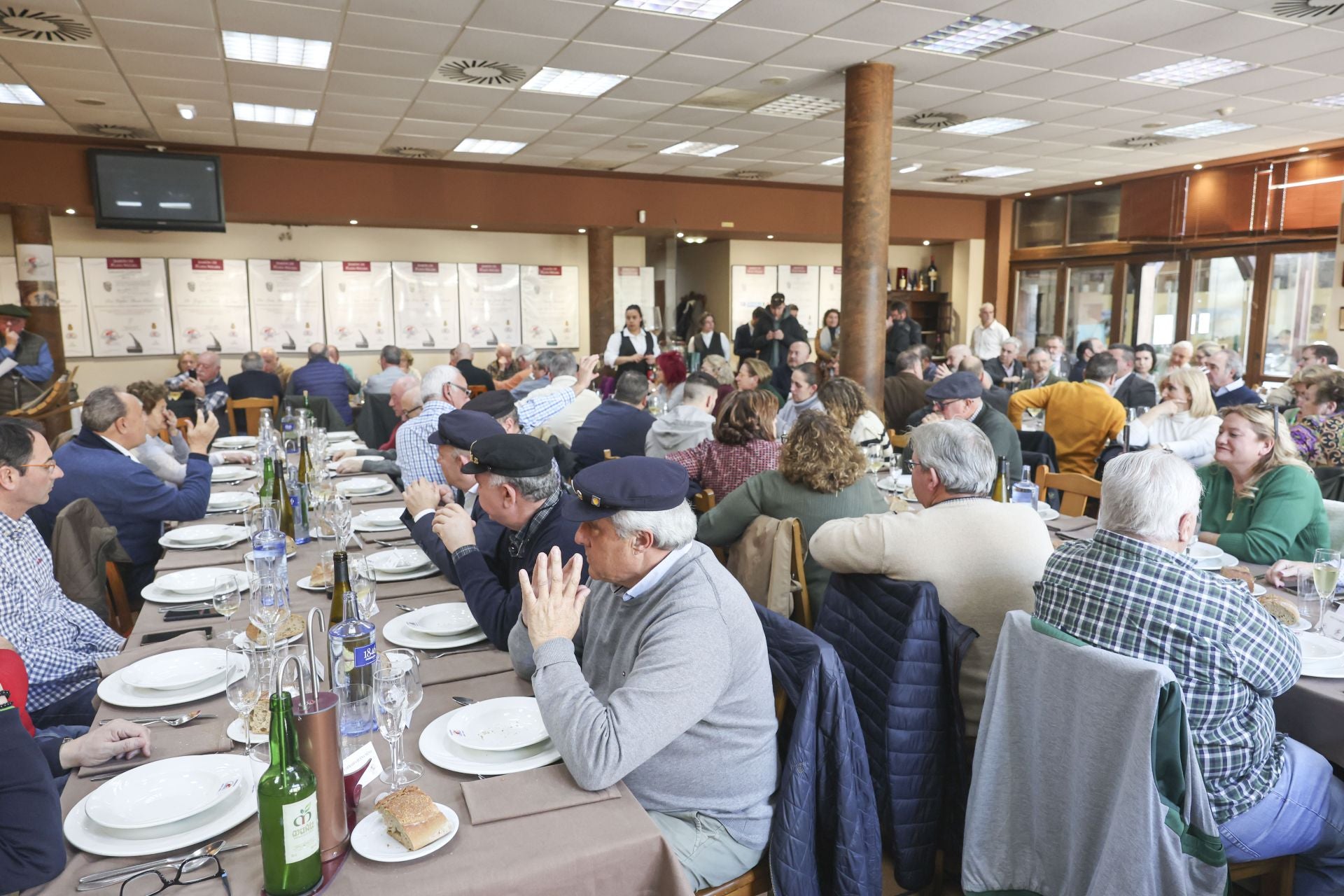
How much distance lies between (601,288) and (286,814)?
36.4 feet

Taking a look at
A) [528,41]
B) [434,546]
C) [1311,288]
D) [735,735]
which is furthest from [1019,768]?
[1311,288]

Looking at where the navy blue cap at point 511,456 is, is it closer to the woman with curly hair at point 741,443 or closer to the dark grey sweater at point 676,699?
the dark grey sweater at point 676,699

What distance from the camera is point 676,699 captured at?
5.22ft

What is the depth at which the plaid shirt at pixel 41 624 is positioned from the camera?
2457 mm

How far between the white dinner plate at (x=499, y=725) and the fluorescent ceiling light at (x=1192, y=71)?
7393 mm

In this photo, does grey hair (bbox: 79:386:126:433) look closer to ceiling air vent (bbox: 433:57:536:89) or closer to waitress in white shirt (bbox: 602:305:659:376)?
ceiling air vent (bbox: 433:57:536:89)

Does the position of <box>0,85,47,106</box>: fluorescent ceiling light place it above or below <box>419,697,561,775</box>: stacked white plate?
above

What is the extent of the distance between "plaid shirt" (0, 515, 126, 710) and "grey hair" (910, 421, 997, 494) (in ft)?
8.11

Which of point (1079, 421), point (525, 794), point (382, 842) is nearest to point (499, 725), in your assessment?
point (525, 794)

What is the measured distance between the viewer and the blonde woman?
5082mm

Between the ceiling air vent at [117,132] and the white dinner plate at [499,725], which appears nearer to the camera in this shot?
the white dinner plate at [499,725]

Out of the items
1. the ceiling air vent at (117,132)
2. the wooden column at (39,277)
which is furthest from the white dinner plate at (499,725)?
the wooden column at (39,277)

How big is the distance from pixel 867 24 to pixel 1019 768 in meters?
5.22

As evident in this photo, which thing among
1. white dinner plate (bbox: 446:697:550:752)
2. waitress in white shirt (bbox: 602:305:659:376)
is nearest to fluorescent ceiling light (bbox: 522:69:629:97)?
waitress in white shirt (bbox: 602:305:659:376)
